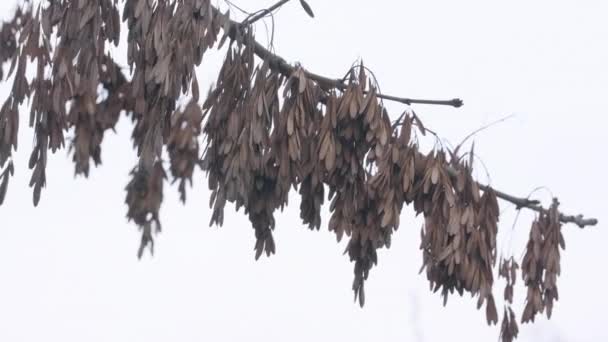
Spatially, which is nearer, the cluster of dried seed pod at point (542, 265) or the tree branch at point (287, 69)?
the tree branch at point (287, 69)

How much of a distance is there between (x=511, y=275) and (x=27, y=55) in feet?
7.35

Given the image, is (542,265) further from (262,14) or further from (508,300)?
(262,14)

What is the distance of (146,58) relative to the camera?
462cm

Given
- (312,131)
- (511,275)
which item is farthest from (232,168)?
(511,275)

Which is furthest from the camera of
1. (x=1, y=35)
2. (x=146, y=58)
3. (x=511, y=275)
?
(x=1, y=35)

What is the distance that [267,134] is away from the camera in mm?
4742

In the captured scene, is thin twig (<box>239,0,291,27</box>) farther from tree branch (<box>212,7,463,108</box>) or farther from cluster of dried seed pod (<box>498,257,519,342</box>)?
cluster of dried seed pod (<box>498,257,519,342</box>)

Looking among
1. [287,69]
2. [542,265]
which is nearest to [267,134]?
[287,69]

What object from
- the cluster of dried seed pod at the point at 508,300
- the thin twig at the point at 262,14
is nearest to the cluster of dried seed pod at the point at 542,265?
the cluster of dried seed pod at the point at 508,300

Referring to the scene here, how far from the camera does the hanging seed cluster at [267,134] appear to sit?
15.3 feet

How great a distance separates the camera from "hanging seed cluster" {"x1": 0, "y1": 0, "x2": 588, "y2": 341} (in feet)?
15.3

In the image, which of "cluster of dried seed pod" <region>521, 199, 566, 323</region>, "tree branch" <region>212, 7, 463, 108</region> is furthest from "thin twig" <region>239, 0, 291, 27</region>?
"cluster of dried seed pod" <region>521, 199, 566, 323</region>

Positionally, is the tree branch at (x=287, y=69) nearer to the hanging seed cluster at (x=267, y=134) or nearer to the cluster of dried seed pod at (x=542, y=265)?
the hanging seed cluster at (x=267, y=134)

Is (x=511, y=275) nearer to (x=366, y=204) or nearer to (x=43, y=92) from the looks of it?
(x=366, y=204)
